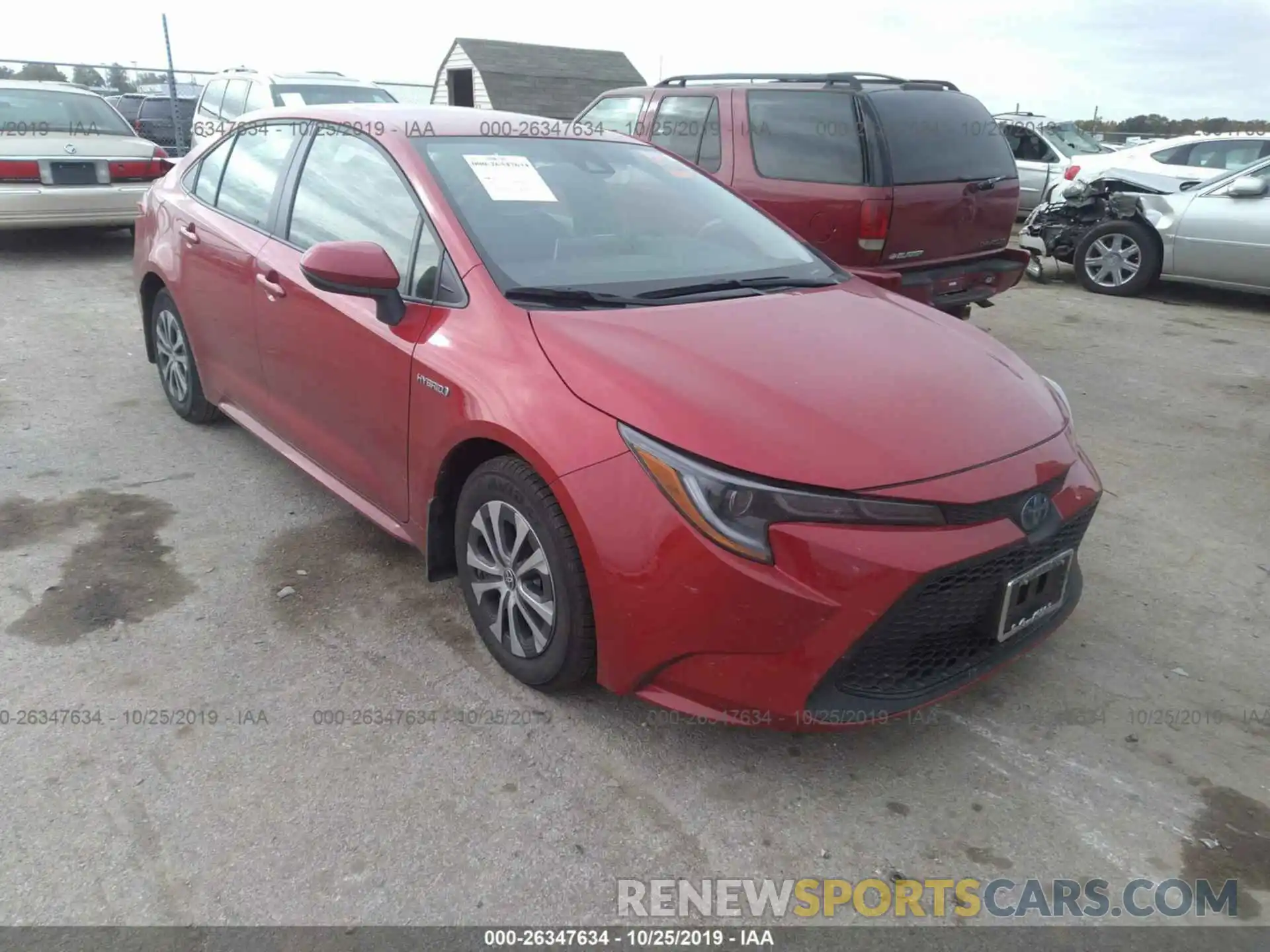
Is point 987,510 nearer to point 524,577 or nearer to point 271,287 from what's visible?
point 524,577

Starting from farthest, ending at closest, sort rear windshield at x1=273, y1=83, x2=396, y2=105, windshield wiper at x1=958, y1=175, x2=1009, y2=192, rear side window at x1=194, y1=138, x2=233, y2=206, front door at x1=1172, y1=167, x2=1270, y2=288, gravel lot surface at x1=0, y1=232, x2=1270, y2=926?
rear windshield at x1=273, y1=83, x2=396, y2=105 → front door at x1=1172, y1=167, x2=1270, y2=288 → windshield wiper at x1=958, y1=175, x2=1009, y2=192 → rear side window at x1=194, y1=138, x2=233, y2=206 → gravel lot surface at x1=0, y1=232, x2=1270, y2=926

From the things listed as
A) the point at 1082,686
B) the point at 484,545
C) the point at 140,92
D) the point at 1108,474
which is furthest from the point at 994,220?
the point at 140,92

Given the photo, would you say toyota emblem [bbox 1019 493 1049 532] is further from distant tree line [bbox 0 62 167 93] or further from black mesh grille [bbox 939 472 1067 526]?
distant tree line [bbox 0 62 167 93]

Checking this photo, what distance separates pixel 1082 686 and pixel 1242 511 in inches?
75.8

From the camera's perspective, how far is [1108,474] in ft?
15.2

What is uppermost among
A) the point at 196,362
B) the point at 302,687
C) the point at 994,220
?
the point at 994,220

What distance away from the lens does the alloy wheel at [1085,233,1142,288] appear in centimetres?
921

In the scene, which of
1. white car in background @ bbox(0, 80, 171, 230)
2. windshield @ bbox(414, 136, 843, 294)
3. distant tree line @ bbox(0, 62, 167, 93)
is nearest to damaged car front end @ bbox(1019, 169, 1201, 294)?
windshield @ bbox(414, 136, 843, 294)

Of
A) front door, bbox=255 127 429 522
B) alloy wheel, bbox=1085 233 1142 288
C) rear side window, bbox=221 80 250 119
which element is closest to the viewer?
front door, bbox=255 127 429 522

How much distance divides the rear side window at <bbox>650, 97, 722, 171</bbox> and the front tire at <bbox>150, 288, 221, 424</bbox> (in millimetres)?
3462

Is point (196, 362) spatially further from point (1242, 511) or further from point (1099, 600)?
point (1242, 511)

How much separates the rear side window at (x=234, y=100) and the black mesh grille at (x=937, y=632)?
1109 centimetres

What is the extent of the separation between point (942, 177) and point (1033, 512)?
4260 millimetres

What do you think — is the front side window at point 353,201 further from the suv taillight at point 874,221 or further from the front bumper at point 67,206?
the front bumper at point 67,206
